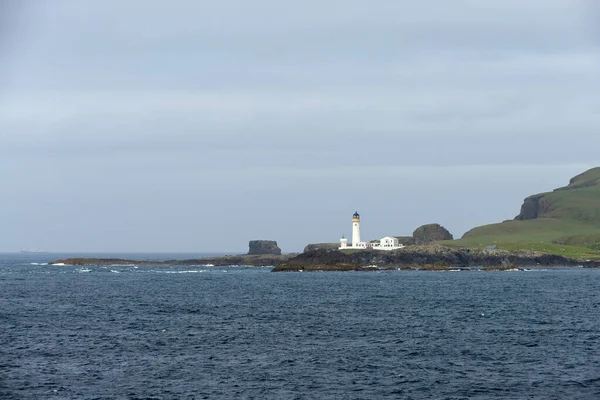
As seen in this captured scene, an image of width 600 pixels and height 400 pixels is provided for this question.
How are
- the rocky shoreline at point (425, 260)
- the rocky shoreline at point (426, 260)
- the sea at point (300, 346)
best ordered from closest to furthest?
the sea at point (300, 346) < the rocky shoreline at point (425, 260) < the rocky shoreline at point (426, 260)

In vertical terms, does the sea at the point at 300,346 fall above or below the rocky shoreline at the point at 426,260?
below

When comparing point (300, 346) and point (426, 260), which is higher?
point (426, 260)

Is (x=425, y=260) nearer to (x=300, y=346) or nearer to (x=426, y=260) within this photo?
(x=426, y=260)

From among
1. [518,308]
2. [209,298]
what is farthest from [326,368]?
[209,298]

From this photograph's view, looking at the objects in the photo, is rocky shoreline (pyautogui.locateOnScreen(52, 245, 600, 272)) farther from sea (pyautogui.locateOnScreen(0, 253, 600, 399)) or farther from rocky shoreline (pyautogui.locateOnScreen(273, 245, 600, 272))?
sea (pyautogui.locateOnScreen(0, 253, 600, 399))

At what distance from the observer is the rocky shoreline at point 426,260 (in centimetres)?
18688

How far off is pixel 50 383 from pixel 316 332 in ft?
80.8

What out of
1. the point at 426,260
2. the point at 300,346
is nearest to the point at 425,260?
the point at 426,260

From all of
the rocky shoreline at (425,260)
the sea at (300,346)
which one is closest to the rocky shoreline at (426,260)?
the rocky shoreline at (425,260)

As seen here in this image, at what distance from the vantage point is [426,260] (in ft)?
627

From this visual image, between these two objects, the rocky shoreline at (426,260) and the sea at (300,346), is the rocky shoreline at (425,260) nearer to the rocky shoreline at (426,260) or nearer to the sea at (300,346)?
the rocky shoreline at (426,260)

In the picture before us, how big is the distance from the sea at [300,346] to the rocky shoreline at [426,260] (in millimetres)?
86042

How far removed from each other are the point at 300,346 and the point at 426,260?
138517 millimetres

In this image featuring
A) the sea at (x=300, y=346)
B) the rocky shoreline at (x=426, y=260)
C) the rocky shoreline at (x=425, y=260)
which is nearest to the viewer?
the sea at (x=300, y=346)
